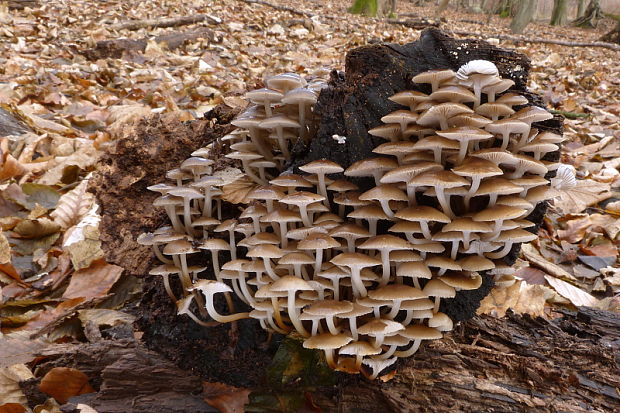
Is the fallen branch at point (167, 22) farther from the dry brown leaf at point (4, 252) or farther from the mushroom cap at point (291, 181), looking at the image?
the mushroom cap at point (291, 181)

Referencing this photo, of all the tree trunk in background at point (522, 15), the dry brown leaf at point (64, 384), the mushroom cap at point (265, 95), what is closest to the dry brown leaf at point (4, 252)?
the dry brown leaf at point (64, 384)

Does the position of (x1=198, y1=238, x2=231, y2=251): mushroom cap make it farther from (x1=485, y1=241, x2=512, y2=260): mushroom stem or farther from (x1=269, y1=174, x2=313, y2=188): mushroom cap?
(x1=485, y1=241, x2=512, y2=260): mushroom stem

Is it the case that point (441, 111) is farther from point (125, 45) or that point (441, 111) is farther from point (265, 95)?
point (125, 45)

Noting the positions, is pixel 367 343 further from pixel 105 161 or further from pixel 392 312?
pixel 105 161

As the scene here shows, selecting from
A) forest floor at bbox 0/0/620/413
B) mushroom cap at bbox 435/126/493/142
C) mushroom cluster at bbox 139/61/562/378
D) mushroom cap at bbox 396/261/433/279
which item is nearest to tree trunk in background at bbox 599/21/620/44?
forest floor at bbox 0/0/620/413

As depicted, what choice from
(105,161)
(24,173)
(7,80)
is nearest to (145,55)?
(7,80)

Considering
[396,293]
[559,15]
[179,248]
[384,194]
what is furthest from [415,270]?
[559,15]
